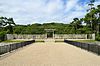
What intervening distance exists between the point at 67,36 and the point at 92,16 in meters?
16.1

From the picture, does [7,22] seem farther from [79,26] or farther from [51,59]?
[51,59]

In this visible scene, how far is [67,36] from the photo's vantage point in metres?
83.9

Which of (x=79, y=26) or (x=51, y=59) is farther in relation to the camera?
(x=79, y=26)

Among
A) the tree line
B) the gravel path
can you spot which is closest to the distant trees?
the tree line

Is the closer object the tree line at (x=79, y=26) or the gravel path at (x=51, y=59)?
the gravel path at (x=51, y=59)

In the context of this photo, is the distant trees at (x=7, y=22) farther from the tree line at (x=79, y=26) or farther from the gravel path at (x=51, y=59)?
the gravel path at (x=51, y=59)

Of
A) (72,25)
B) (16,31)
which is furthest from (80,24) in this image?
(16,31)

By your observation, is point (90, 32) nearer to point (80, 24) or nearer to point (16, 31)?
point (80, 24)

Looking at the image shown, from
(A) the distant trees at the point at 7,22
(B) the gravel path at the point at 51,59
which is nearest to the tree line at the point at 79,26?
(A) the distant trees at the point at 7,22

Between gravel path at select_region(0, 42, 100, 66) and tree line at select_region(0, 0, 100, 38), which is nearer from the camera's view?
gravel path at select_region(0, 42, 100, 66)

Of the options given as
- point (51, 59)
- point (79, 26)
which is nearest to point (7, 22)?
point (79, 26)

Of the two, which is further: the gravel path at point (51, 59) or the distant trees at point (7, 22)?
the distant trees at point (7, 22)

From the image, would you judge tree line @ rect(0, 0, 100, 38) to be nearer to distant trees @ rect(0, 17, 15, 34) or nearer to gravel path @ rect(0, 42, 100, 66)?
distant trees @ rect(0, 17, 15, 34)

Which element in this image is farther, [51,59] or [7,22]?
[7,22]
